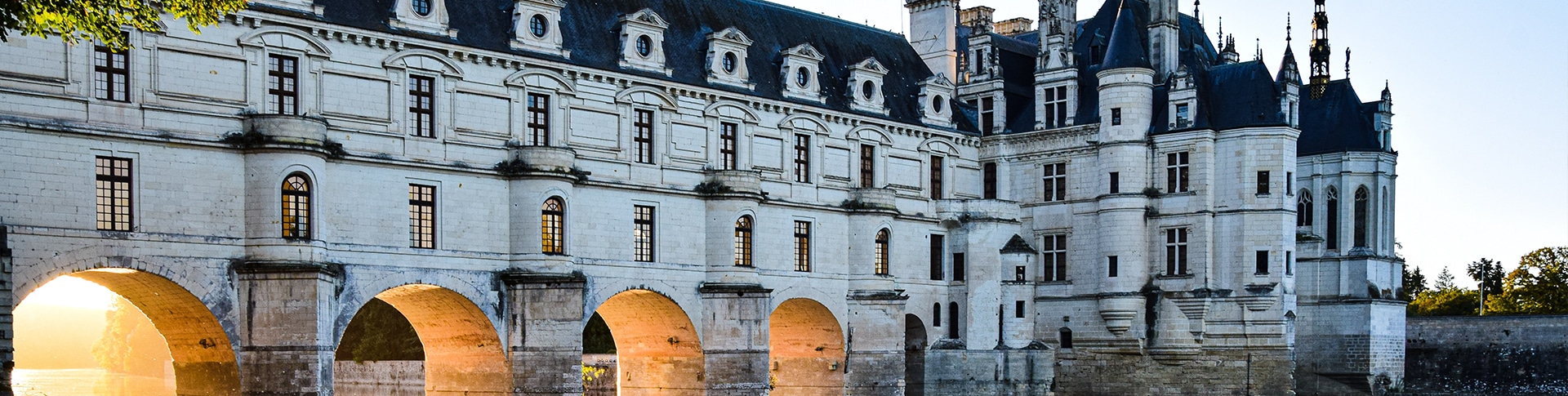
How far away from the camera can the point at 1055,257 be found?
51.1 m

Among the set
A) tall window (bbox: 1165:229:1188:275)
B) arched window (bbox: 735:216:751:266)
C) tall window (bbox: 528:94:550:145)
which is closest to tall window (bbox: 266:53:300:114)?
tall window (bbox: 528:94:550:145)

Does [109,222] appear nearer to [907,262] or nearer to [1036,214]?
[907,262]

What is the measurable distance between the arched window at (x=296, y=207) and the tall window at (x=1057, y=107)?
23.8m

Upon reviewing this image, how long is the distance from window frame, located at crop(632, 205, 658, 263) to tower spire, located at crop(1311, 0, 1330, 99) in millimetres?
25166

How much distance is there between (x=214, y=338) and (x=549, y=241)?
7860mm

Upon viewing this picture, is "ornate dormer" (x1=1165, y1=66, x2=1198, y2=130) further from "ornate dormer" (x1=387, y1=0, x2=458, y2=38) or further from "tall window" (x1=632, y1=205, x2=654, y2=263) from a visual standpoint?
"ornate dormer" (x1=387, y1=0, x2=458, y2=38)

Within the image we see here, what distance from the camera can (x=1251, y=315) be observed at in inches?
1874

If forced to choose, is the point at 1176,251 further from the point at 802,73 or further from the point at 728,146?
the point at 728,146

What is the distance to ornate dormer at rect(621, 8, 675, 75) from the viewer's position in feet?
135

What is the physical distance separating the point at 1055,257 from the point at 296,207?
24.3 meters

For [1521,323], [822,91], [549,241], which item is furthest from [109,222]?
[1521,323]

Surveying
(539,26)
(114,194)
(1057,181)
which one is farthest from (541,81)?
(1057,181)

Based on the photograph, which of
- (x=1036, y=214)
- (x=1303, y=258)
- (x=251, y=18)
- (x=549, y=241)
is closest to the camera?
(x=251, y=18)

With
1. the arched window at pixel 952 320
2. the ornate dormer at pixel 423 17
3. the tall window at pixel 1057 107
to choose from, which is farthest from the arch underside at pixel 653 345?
the tall window at pixel 1057 107
